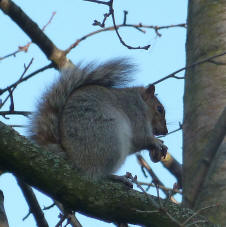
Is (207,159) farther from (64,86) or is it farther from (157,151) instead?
(157,151)

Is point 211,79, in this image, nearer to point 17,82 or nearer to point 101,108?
point 101,108

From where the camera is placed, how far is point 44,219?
93.1 inches

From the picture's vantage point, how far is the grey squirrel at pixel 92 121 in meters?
2.61

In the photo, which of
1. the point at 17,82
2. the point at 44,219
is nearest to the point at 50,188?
the point at 44,219

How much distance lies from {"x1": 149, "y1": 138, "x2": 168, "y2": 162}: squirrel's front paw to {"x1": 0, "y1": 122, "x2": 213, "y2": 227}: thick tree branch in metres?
1.18

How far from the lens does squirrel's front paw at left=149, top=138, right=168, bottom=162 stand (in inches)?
125

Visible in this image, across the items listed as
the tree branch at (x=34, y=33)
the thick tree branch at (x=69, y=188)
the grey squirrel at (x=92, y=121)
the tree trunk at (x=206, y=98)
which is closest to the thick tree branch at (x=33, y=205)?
the grey squirrel at (x=92, y=121)

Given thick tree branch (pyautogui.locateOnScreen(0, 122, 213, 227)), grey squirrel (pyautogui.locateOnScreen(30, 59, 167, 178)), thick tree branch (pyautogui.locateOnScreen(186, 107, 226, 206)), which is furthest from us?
grey squirrel (pyautogui.locateOnScreen(30, 59, 167, 178))

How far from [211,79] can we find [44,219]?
3.77 feet

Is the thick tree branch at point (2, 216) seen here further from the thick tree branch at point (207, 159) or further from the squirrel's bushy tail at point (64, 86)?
the thick tree branch at point (207, 159)

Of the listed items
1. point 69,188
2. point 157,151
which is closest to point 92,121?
point 157,151


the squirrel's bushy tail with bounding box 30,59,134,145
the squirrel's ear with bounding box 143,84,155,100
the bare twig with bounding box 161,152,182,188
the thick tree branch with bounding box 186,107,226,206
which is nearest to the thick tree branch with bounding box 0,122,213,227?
the thick tree branch with bounding box 186,107,226,206

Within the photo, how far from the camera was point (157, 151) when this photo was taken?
3.23 m

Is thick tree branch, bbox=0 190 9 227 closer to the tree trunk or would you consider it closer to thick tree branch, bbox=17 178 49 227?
thick tree branch, bbox=17 178 49 227
